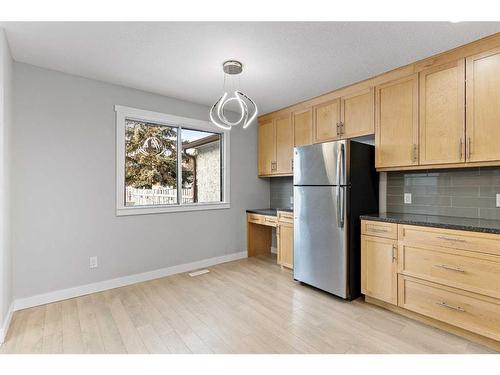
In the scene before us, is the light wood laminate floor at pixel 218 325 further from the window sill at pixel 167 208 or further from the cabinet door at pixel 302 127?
the cabinet door at pixel 302 127

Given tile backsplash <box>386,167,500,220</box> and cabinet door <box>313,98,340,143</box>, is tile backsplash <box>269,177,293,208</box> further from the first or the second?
tile backsplash <box>386,167,500,220</box>

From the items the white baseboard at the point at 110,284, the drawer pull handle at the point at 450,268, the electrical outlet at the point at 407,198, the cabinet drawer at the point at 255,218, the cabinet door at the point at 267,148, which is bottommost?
the white baseboard at the point at 110,284

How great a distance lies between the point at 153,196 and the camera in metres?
3.44

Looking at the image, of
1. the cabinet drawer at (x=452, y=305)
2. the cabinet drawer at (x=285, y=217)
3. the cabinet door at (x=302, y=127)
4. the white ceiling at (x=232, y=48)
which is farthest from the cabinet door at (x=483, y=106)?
the cabinet drawer at (x=285, y=217)

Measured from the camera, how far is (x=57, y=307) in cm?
252

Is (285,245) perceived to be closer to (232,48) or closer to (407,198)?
(407,198)

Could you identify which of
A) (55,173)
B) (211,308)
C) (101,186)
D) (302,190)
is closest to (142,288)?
(211,308)

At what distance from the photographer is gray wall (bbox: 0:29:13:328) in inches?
76.1

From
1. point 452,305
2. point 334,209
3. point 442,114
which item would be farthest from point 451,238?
point 442,114

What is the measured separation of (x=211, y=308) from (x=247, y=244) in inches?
72.0

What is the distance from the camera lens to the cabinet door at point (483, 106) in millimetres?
2076

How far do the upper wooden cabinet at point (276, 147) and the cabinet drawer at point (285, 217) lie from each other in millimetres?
654

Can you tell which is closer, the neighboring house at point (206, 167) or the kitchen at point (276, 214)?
the kitchen at point (276, 214)
